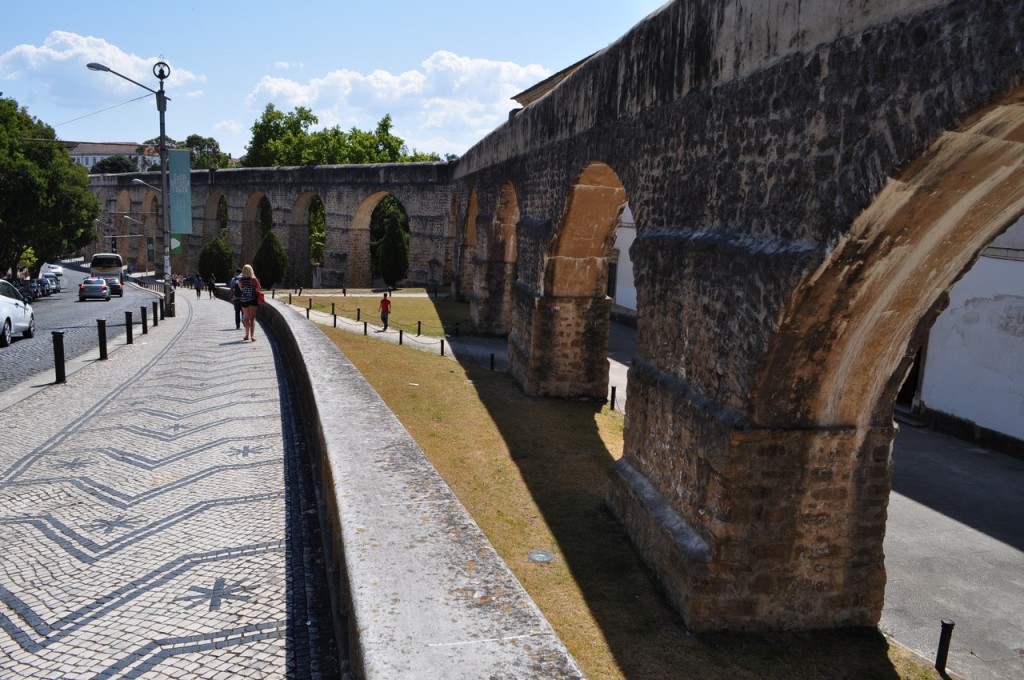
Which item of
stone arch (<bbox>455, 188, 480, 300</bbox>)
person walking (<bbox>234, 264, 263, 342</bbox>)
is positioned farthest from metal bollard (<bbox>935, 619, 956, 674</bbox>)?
stone arch (<bbox>455, 188, 480, 300</bbox>)

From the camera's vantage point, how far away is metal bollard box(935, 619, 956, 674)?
4746 mm

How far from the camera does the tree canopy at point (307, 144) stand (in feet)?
163

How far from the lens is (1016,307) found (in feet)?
34.4

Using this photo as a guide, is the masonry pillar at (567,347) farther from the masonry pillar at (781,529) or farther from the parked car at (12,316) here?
the parked car at (12,316)

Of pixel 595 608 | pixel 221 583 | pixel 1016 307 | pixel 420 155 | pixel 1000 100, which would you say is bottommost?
pixel 595 608

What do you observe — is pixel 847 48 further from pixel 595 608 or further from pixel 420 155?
pixel 420 155

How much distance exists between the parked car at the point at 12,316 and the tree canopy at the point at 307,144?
117 ft

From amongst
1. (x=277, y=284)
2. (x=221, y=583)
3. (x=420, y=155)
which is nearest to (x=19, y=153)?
(x=277, y=284)

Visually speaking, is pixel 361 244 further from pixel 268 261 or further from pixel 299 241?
pixel 299 241

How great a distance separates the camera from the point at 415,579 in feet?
10.3

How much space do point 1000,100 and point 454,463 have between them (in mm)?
6351

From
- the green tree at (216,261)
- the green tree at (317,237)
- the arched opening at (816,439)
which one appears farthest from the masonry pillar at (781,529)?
the green tree at (317,237)

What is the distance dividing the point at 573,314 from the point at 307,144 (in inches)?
1668

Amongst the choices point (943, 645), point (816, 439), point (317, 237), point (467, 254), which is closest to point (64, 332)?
point (467, 254)
